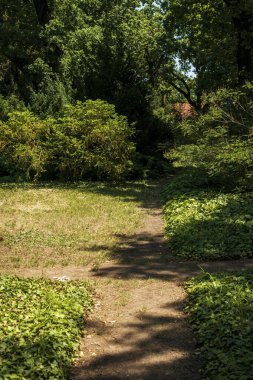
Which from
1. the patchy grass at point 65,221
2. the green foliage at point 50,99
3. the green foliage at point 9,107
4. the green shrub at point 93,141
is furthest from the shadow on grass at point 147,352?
the green foliage at point 9,107

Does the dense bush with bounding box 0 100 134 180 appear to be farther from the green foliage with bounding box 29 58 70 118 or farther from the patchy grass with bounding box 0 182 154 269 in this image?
the green foliage with bounding box 29 58 70 118

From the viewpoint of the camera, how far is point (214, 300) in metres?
6.19

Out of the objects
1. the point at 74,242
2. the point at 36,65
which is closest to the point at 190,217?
the point at 74,242

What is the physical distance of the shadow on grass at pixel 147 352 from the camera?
4.82 meters

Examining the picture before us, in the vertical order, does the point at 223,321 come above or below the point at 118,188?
below

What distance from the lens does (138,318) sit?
20.5 ft

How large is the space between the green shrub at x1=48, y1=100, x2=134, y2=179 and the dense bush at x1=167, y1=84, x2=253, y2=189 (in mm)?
2717

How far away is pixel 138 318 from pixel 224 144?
314 inches

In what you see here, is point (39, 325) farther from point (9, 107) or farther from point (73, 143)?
point (9, 107)

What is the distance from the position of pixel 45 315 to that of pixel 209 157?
870 centimetres

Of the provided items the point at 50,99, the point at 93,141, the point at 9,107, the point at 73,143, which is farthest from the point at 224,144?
the point at 9,107

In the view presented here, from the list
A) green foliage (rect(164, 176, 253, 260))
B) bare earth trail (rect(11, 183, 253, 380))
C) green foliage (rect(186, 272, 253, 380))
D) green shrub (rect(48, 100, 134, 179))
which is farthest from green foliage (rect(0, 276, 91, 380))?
green shrub (rect(48, 100, 134, 179))

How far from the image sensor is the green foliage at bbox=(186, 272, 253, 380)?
4.62 meters

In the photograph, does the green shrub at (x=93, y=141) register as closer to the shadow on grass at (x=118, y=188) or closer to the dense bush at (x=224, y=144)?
the shadow on grass at (x=118, y=188)
